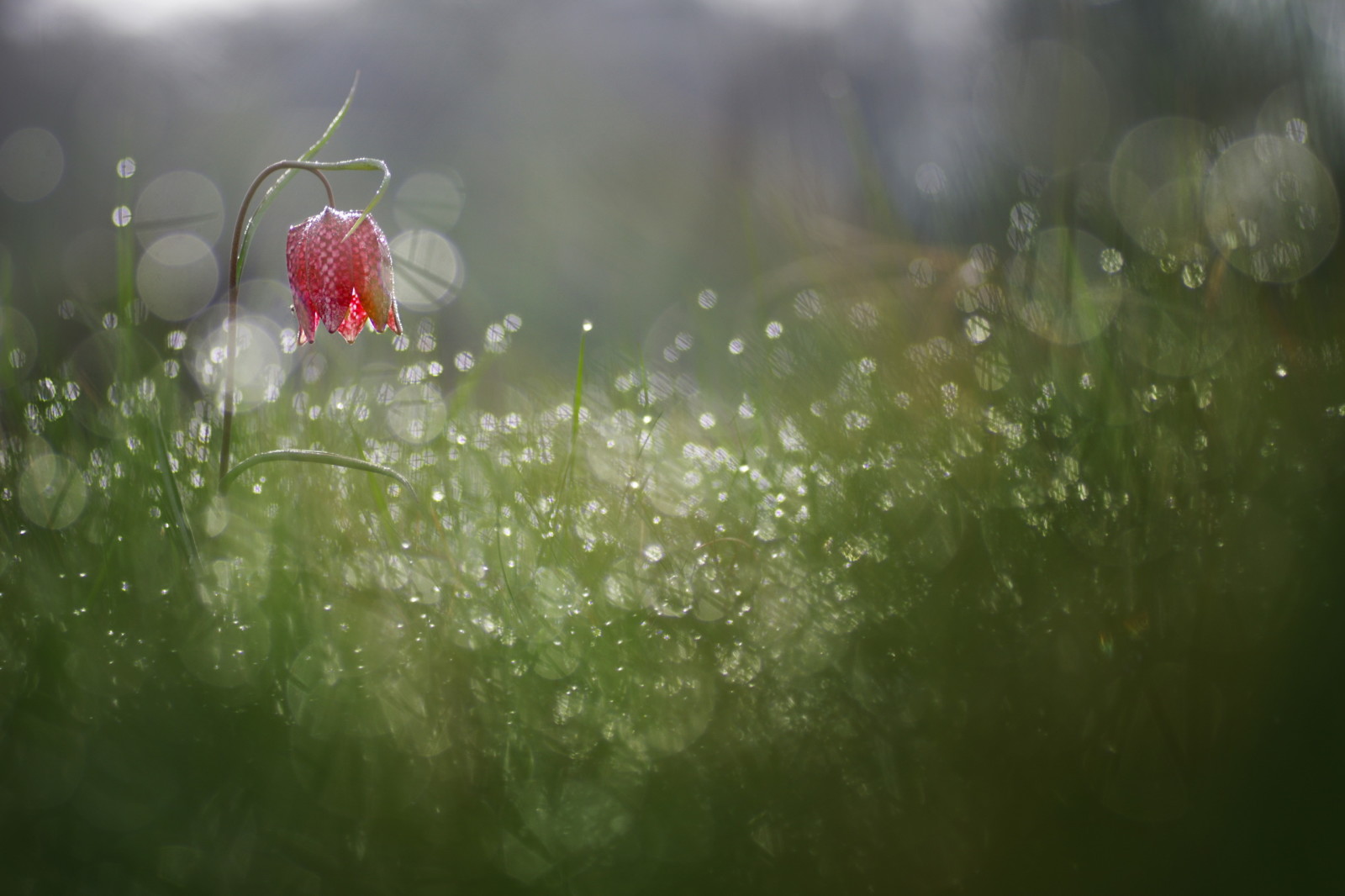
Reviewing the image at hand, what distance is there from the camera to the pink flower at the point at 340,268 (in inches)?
47.4

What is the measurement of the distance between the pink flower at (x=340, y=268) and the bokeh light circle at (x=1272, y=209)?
3.16ft

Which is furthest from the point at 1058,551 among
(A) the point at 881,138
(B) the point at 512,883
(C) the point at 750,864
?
(A) the point at 881,138

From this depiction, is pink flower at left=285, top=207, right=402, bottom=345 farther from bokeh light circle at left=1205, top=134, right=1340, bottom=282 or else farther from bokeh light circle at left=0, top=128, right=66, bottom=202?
bokeh light circle at left=0, top=128, right=66, bottom=202

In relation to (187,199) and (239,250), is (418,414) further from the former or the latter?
(187,199)

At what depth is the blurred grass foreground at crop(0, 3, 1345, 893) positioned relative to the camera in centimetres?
56

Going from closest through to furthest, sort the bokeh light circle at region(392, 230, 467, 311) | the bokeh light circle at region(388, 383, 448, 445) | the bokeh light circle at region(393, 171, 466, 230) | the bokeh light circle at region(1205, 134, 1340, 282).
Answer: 1. the bokeh light circle at region(1205, 134, 1340, 282)
2. the bokeh light circle at region(388, 383, 448, 445)
3. the bokeh light circle at region(392, 230, 467, 311)
4. the bokeh light circle at region(393, 171, 466, 230)

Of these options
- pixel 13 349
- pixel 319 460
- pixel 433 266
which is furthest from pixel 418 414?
pixel 433 266

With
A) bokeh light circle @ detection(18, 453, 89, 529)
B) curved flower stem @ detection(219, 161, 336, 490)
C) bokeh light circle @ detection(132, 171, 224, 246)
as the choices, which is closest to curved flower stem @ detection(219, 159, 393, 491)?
curved flower stem @ detection(219, 161, 336, 490)

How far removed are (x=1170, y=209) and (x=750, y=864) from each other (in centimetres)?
69

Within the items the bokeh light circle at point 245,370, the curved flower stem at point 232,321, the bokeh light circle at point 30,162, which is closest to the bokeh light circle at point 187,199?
the bokeh light circle at point 30,162

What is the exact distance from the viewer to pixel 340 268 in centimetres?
120

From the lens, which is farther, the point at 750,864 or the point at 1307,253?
the point at 1307,253

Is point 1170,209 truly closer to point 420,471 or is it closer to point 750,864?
point 750,864

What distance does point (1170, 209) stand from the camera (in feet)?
2.66
